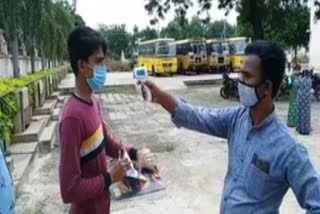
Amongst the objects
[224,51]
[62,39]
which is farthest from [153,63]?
[62,39]

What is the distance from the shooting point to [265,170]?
63.2 inches

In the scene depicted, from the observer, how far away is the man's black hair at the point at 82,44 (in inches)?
78.2

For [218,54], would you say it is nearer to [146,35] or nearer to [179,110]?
[146,35]

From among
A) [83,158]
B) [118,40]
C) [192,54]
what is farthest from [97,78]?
[118,40]

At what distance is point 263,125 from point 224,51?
28720 mm

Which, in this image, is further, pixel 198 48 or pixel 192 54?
pixel 192 54

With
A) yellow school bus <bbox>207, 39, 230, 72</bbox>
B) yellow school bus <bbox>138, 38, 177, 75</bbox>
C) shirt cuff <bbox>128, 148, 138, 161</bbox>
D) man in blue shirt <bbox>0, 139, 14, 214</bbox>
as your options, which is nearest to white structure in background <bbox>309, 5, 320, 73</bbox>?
yellow school bus <bbox>207, 39, 230, 72</bbox>

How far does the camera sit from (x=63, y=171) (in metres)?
1.83

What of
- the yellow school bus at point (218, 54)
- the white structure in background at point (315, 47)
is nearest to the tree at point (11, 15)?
the white structure in background at point (315, 47)

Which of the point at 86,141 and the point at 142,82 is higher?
the point at 142,82

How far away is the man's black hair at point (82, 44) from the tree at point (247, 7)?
14.2 meters

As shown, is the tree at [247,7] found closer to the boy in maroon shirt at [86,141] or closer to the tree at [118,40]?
the boy in maroon shirt at [86,141]

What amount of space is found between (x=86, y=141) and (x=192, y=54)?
27.9m

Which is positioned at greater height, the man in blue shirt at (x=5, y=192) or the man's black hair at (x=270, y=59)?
the man's black hair at (x=270, y=59)
